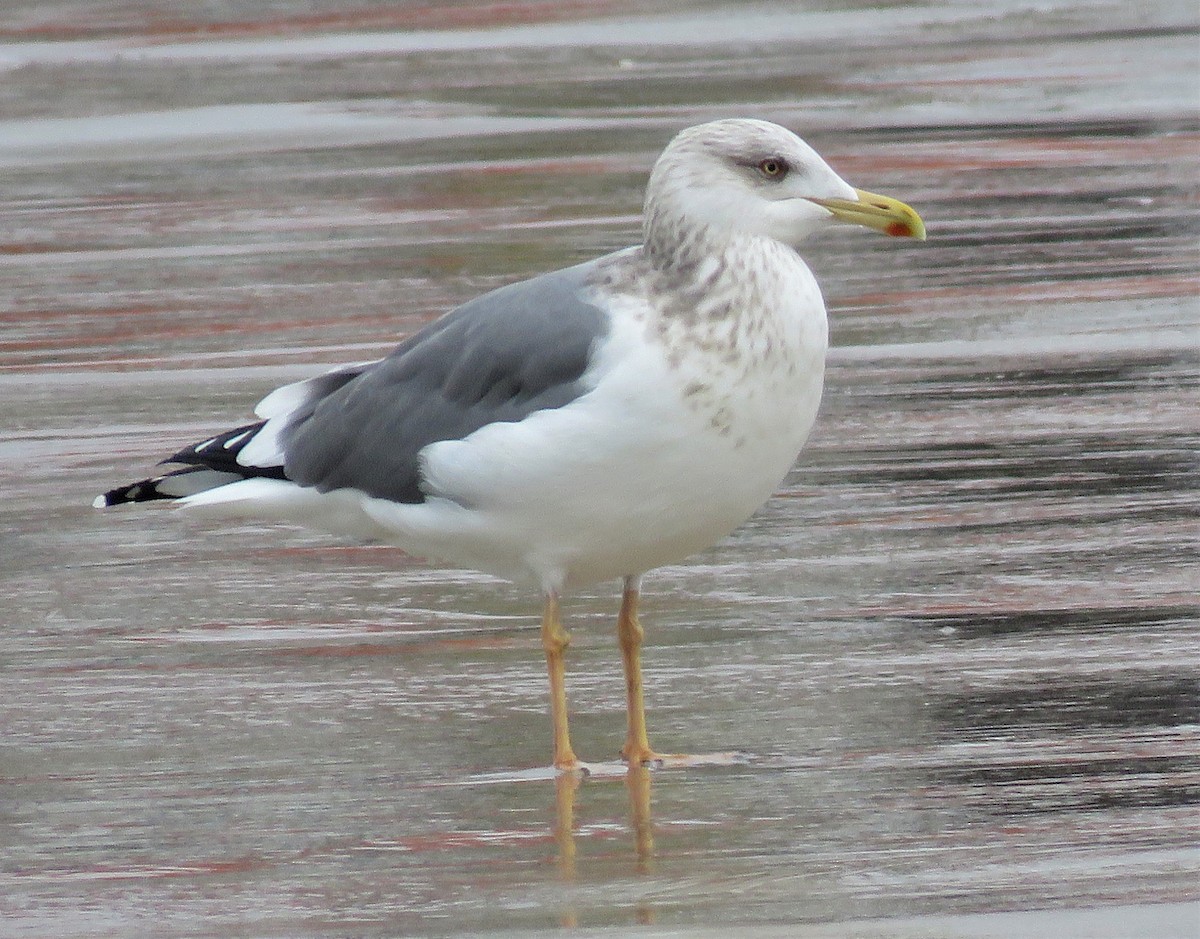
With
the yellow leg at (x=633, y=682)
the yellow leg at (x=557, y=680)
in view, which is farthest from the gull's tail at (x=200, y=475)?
the yellow leg at (x=633, y=682)

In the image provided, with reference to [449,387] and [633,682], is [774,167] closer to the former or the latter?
[449,387]

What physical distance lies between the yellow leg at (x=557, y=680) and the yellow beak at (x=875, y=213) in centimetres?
104

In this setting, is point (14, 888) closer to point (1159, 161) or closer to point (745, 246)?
point (745, 246)

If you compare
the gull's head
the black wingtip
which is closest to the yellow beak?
the gull's head

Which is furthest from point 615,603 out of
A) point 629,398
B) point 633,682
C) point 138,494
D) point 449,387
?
point 629,398

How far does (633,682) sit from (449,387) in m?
0.77

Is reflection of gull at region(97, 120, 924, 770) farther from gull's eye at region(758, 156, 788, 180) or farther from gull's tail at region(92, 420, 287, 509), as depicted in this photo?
gull's tail at region(92, 420, 287, 509)

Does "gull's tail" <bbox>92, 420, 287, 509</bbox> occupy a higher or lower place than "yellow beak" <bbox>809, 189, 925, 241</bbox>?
lower

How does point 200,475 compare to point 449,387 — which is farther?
point 200,475

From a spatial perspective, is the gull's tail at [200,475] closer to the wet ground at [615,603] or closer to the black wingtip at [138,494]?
the black wingtip at [138,494]

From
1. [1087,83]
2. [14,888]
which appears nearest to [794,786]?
[14,888]

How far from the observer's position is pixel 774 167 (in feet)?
16.3

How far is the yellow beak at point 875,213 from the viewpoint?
4.98 metres

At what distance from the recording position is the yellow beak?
16.3 ft
